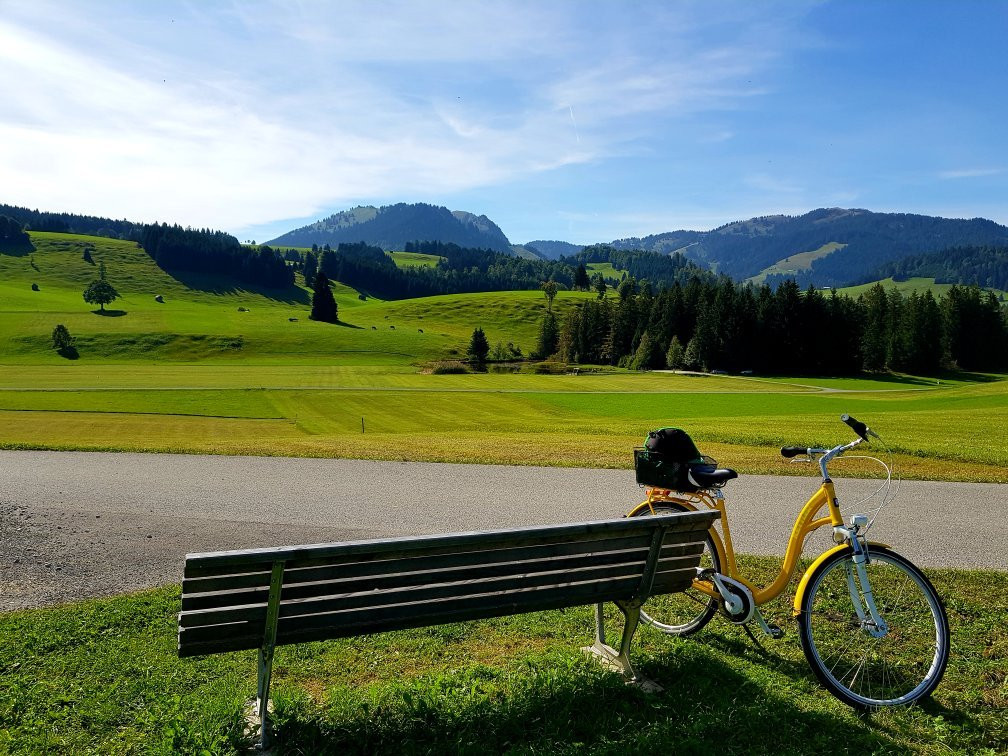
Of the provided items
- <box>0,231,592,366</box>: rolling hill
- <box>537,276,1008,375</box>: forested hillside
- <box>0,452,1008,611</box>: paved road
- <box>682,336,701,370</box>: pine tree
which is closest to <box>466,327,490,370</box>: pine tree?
<box>0,231,592,366</box>: rolling hill

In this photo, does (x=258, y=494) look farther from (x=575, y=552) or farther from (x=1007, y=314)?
(x=1007, y=314)

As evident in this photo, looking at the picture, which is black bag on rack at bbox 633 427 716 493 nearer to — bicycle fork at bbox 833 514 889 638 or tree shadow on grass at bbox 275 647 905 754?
bicycle fork at bbox 833 514 889 638

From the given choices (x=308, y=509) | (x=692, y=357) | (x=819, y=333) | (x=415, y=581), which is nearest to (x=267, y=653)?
(x=415, y=581)

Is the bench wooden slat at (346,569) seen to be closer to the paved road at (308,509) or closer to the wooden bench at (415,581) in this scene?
the wooden bench at (415,581)

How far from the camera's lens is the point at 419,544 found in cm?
449

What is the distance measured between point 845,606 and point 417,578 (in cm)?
479

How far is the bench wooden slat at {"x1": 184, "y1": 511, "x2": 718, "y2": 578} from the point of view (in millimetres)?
4199

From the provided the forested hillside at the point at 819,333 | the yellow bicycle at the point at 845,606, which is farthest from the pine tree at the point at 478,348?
the yellow bicycle at the point at 845,606

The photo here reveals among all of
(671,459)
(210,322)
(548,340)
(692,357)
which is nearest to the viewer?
(671,459)

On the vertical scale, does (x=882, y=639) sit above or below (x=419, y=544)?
below

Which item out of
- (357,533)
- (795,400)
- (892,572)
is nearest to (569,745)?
(892,572)

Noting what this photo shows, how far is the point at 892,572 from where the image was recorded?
18.2 ft

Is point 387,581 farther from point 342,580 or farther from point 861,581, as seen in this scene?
point 861,581

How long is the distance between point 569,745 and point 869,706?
8.13 feet
